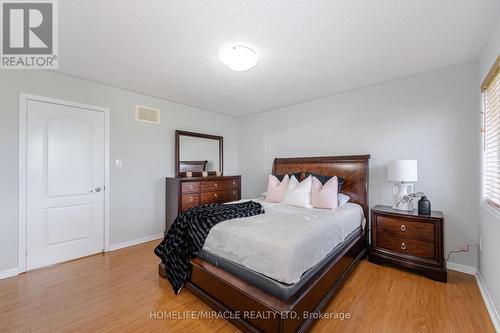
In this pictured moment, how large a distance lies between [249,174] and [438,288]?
3.46 m

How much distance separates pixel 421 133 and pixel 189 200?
11.4ft

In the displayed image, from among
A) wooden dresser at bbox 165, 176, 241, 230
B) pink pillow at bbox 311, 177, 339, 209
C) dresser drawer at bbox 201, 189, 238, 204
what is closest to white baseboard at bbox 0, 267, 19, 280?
wooden dresser at bbox 165, 176, 241, 230

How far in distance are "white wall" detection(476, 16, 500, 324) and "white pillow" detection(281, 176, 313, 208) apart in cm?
162

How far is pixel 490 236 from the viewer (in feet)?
6.10

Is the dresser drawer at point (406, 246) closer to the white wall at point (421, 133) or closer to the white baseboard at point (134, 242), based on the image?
the white wall at point (421, 133)

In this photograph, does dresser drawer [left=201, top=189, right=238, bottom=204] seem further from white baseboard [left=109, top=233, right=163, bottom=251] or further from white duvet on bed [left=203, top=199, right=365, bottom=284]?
white duvet on bed [left=203, top=199, right=365, bottom=284]

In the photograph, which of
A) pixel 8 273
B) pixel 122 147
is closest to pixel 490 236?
pixel 122 147

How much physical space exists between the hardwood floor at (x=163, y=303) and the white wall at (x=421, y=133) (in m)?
0.83

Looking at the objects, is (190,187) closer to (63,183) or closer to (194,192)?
(194,192)

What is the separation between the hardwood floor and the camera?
1.65 metres

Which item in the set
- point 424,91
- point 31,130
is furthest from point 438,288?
point 31,130

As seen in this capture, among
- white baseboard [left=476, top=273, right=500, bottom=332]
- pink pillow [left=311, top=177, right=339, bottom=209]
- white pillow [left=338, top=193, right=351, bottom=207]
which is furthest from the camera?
white pillow [left=338, top=193, right=351, bottom=207]

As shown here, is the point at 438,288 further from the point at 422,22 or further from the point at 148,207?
the point at 148,207

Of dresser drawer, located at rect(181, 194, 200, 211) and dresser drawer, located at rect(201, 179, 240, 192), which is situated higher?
dresser drawer, located at rect(201, 179, 240, 192)
